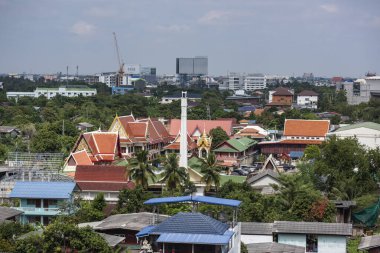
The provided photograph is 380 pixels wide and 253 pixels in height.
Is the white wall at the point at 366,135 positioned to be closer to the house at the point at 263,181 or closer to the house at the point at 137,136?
the house at the point at 263,181

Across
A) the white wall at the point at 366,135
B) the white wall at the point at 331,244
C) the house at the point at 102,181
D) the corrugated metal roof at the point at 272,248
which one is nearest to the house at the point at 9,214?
the house at the point at 102,181

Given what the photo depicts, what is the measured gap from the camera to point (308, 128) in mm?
52000

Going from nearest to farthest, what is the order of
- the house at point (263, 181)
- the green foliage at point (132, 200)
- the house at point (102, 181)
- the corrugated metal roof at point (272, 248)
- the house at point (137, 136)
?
1. the corrugated metal roof at point (272, 248)
2. the green foliage at point (132, 200)
3. the house at point (102, 181)
4. the house at point (263, 181)
5. the house at point (137, 136)

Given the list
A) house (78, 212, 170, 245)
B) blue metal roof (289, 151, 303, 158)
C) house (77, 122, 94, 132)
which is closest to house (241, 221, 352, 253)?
house (78, 212, 170, 245)

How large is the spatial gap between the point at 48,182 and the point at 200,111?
160 ft

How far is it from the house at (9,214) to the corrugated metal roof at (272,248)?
8.99 meters

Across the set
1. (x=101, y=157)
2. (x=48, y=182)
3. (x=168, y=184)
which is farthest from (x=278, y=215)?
(x=101, y=157)

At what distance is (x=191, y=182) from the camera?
33.4m

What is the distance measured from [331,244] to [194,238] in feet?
29.7

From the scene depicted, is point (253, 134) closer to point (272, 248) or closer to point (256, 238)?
point (256, 238)

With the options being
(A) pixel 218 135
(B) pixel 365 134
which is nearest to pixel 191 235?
(B) pixel 365 134

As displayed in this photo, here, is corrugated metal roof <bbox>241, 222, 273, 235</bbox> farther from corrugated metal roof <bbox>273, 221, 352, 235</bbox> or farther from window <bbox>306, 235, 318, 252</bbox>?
window <bbox>306, 235, 318, 252</bbox>

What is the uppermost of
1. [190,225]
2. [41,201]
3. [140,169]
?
[190,225]

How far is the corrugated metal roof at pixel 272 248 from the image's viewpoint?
22256 millimetres
